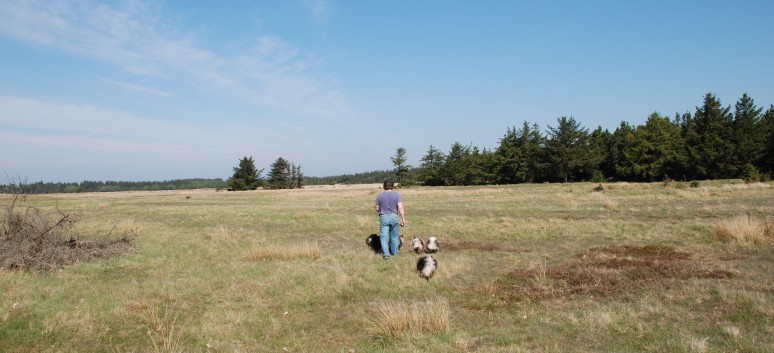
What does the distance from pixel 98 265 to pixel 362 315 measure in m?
8.75

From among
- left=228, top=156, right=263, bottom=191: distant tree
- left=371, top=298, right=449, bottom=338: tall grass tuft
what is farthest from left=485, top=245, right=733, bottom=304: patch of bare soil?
left=228, top=156, right=263, bottom=191: distant tree

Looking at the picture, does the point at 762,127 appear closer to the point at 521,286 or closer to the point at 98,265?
the point at 521,286

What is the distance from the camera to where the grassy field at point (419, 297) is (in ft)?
20.8

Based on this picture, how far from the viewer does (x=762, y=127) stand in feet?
192

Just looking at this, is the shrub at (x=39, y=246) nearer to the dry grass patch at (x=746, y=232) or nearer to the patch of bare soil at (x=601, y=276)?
the patch of bare soil at (x=601, y=276)

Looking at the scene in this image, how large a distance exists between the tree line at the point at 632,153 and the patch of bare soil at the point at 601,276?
4128 centimetres

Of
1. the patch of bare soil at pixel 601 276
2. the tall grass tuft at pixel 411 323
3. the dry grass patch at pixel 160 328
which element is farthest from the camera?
the patch of bare soil at pixel 601 276

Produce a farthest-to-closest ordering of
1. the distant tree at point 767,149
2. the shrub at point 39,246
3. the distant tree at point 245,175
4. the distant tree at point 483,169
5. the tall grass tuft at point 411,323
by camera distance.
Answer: the distant tree at point 245,175
the distant tree at point 483,169
the distant tree at point 767,149
the shrub at point 39,246
the tall grass tuft at point 411,323

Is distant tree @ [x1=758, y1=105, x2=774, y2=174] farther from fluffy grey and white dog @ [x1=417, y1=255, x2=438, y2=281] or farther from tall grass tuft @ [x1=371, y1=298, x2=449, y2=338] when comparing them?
tall grass tuft @ [x1=371, y1=298, x2=449, y2=338]

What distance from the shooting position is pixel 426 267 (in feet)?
33.2

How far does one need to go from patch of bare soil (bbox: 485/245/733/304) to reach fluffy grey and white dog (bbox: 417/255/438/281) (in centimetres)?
146

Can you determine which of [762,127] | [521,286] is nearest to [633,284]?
[521,286]

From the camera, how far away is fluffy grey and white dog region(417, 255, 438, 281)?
9961mm

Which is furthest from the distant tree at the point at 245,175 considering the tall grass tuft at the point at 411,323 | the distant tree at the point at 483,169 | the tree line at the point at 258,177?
the tall grass tuft at the point at 411,323
